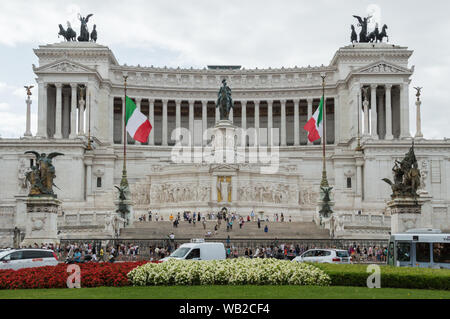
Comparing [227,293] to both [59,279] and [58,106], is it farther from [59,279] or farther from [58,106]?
[58,106]

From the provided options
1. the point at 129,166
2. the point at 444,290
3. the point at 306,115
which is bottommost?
the point at 444,290

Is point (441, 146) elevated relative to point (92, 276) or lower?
elevated

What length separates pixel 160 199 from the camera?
255 feet

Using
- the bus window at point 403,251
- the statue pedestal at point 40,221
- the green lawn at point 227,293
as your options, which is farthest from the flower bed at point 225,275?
the statue pedestal at point 40,221

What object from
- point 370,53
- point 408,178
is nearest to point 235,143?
point 370,53

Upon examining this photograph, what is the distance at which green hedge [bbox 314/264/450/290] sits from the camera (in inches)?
864

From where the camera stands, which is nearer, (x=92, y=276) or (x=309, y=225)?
(x=92, y=276)

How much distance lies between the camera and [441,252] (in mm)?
31359

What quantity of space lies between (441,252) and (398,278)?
10.4 metres

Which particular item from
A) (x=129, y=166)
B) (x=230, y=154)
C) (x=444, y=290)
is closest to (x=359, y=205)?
(x=230, y=154)

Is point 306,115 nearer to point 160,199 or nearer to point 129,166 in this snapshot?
point 129,166

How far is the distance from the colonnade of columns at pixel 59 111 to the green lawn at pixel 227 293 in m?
74.2

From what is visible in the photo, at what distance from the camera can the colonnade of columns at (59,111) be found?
317 feet
